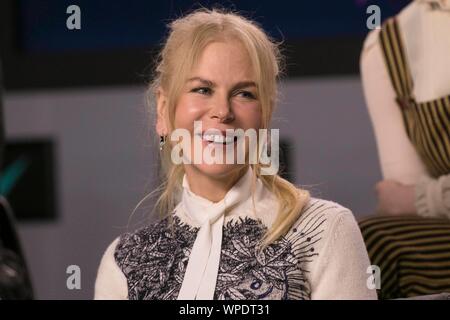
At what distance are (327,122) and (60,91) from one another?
2.00ft

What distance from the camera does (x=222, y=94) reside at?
0.94 meters

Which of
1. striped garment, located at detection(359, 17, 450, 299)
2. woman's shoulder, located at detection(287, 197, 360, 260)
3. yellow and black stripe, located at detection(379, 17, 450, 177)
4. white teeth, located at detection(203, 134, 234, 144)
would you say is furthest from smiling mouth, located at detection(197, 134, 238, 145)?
yellow and black stripe, located at detection(379, 17, 450, 177)

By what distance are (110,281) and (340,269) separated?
249 mm

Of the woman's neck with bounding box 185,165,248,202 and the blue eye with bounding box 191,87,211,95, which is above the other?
the blue eye with bounding box 191,87,211,95

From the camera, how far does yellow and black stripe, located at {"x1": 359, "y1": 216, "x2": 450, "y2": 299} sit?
46.6 inches

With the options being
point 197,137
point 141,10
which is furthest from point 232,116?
point 141,10

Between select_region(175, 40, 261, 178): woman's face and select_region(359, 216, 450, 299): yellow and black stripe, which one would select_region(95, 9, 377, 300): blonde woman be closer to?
select_region(175, 40, 261, 178): woman's face

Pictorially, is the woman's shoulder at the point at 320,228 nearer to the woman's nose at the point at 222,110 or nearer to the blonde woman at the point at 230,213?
the blonde woman at the point at 230,213

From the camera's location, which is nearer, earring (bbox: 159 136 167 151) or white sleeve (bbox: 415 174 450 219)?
earring (bbox: 159 136 167 151)

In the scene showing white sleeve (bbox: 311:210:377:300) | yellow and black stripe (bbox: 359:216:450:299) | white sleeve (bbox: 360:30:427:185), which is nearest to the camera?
white sleeve (bbox: 311:210:377:300)

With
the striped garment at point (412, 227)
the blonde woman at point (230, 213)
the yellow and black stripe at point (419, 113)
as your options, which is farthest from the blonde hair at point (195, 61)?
the yellow and black stripe at point (419, 113)

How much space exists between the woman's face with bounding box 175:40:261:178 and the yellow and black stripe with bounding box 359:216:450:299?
0.33 metres
